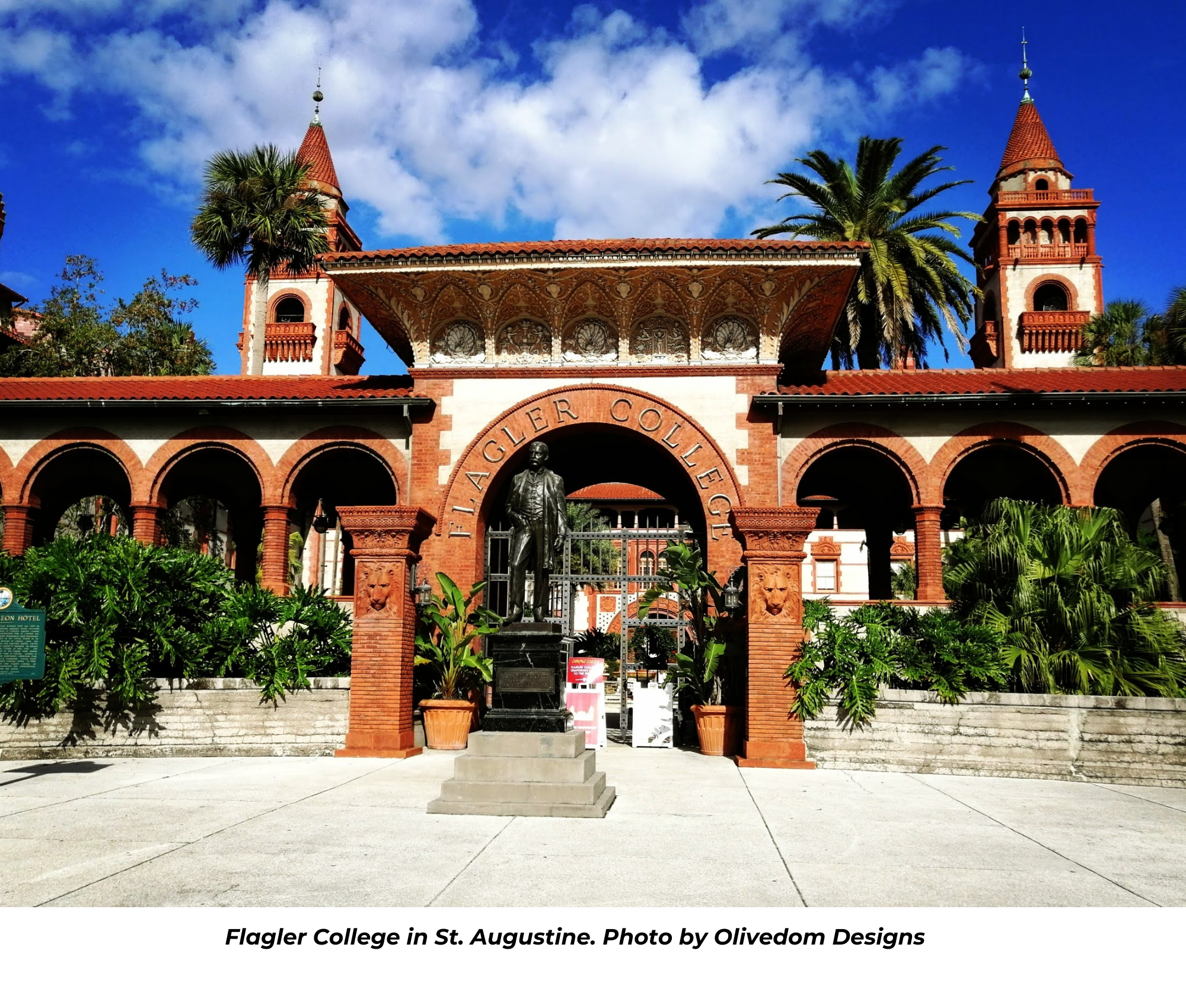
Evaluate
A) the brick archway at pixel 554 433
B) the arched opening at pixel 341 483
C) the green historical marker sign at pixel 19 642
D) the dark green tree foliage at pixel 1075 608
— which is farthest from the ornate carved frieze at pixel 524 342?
the green historical marker sign at pixel 19 642

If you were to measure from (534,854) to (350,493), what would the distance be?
1789 centimetres

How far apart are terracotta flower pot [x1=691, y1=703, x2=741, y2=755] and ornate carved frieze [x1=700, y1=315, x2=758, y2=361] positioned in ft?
21.8

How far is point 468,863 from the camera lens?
6.14 m

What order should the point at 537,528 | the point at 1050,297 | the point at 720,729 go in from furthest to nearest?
1. the point at 1050,297
2. the point at 720,729
3. the point at 537,528

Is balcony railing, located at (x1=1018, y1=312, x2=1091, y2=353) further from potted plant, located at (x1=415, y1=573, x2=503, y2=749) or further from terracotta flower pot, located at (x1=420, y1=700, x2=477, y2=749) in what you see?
terracotta flower pot, located at (x1=420, y1=700, x2=477, y2=749)

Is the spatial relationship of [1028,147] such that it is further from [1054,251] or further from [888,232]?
[888,232]

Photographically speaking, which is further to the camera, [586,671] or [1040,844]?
[586,671]

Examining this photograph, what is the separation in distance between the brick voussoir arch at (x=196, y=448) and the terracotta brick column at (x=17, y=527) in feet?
8.51

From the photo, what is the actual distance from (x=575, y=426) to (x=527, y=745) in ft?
28.3

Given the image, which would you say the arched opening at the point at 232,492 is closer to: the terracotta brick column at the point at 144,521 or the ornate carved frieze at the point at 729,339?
the terracotta brick column at the point at 144,521

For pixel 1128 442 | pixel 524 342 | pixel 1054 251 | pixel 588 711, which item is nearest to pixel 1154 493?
pixel 1128 442

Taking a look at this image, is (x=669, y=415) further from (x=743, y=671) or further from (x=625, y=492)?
(x=625, y=492)

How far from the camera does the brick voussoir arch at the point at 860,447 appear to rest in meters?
16.7

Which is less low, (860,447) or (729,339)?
(729,339)
